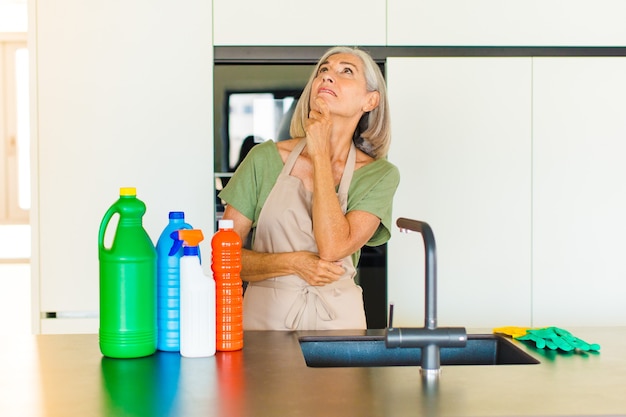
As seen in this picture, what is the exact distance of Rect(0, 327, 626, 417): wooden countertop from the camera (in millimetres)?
1155

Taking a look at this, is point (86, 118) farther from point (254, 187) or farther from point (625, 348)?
point (625, 348)

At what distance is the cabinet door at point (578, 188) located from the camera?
2.72 metres

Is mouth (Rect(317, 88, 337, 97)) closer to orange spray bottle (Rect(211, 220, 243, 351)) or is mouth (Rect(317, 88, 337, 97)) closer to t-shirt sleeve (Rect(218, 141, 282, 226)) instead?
t-shirt sleeve (Rect(218, 141, 282, 226))

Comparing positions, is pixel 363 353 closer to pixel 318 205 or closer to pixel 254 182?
pixel 318 205

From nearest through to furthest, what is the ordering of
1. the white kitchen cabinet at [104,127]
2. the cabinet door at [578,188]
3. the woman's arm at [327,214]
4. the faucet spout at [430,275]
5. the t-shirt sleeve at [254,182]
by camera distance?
1. the faucet spout at [430,275]
2. the woman's arm at [327,214]
3. the t-shirt sleeve at [254,182]
4. the white kitchen cabinet at [104,127]
5. the cabinet door at [578,188]

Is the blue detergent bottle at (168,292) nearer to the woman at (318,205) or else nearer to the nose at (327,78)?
the woman at (318,205)

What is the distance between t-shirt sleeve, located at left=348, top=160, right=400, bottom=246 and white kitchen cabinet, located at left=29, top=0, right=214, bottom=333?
76 cm

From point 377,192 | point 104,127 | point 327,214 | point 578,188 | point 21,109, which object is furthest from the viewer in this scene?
point 21,109

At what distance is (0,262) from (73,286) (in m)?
2.26

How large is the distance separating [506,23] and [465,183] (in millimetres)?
554

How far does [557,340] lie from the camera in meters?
1.58

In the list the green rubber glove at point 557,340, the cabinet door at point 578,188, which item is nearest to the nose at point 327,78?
the green rubber glove at point 557,340

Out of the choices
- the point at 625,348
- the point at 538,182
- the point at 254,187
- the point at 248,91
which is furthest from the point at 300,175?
the point at 538,182

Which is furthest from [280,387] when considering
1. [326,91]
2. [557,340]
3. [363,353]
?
[326,91]
